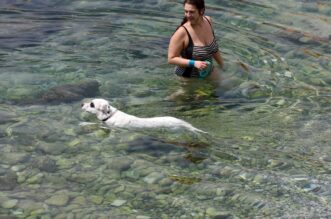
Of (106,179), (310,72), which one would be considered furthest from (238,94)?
(106,179)

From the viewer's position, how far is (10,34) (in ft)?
41.2

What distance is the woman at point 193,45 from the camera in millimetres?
9086

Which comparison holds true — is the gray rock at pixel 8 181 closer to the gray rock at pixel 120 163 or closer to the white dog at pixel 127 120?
the gray rock at pixel 120 163

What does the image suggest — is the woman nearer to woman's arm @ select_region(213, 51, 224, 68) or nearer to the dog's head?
woman's arm @ select_region(213, 51, 224, 68)

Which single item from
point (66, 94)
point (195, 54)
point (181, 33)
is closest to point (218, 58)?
point (195, 54)

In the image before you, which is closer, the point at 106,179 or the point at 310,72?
the point at 106,179

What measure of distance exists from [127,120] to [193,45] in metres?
1.78

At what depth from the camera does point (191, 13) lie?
9078 millimetres

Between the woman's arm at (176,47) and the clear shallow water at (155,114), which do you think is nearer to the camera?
the clear shallow water at (155,114)

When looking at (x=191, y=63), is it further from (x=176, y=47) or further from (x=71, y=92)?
(x=71, y=92)

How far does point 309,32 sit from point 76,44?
4.77 meters

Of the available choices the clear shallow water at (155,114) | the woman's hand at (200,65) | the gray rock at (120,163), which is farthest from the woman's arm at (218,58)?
the gray rock at (120,163)

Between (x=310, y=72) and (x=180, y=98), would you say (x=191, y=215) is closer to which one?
(x=180, y=98)

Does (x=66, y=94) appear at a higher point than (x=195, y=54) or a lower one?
lower
